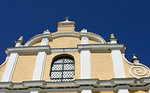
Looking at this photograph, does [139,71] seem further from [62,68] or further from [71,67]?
[62,68]

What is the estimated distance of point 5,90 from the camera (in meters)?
13.4

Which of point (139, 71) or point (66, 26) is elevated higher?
point (66, 26)

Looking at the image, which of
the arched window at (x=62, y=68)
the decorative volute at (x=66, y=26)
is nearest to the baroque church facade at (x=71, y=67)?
the arched window at (x=62, y=68)

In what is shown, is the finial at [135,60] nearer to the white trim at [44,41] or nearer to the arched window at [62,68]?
the arched window at [62,68]

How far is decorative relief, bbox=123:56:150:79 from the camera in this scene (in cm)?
1431

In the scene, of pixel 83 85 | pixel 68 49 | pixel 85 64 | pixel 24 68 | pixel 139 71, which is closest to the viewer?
pixel 83 85

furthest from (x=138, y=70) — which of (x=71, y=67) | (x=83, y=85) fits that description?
(x=71, y=67)

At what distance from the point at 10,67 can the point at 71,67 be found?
401cm

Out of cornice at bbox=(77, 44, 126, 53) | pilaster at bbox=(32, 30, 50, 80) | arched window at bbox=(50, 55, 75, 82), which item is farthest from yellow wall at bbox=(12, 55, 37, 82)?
cornice at bbox=(77, 44, 126, 53)

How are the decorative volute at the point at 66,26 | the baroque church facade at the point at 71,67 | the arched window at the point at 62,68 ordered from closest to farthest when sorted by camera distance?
the baroque church facade at the point at 71,67, the arched window at the point at 62,68, the decorative volute at the point at 66,26

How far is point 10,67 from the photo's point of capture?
1506 cm

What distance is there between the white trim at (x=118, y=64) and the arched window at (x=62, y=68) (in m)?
2.78

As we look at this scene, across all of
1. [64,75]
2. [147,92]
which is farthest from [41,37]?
[147,92]

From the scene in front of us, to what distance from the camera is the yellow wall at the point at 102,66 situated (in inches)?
561
